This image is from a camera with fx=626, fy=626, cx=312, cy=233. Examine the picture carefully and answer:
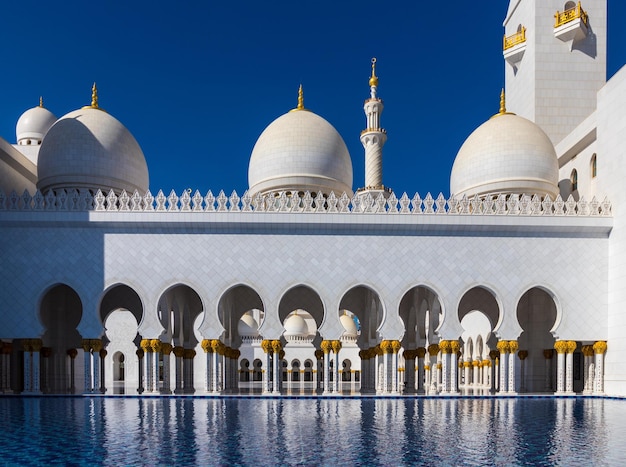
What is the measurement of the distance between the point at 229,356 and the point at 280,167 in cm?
559

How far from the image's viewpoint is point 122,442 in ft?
25.7

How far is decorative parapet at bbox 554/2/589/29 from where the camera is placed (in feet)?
66.6

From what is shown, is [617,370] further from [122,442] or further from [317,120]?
[122,442]

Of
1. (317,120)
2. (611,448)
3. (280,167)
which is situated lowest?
(611,448)

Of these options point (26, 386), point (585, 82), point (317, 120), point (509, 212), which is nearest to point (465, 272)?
point (509, 212)

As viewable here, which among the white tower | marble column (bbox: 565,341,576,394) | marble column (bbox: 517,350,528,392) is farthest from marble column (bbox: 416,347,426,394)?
the white tower

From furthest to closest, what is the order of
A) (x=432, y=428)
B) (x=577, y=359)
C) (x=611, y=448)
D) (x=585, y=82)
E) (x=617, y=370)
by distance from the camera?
(x=585, y=82)
(x=577, y=359)
(x=617, y=370)
(x=432, y=428)
(x=611, y=448)

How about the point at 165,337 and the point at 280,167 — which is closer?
the point at 165,337

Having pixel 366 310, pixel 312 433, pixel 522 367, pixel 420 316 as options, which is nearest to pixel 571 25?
pixel 420 316

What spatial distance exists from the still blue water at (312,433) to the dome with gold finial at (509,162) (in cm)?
654

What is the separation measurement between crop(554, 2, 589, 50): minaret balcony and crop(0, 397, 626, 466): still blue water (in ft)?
42.0

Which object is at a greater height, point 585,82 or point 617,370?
point 585,82

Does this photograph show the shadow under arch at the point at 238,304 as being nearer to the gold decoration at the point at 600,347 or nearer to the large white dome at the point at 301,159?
the large white dome at the point at 301,159

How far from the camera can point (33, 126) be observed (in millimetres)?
25688
